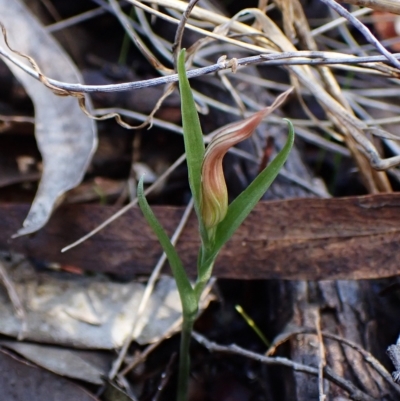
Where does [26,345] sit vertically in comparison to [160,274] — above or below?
below

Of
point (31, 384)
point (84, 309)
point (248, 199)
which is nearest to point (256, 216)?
point (248, 199)

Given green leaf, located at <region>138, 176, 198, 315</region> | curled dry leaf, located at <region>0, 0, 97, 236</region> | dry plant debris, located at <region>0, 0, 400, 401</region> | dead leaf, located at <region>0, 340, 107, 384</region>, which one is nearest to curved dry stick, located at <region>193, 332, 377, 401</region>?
dry plant debris, located at <region>0, 0, 400, 401</region>

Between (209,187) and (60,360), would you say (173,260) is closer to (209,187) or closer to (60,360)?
(209,187)

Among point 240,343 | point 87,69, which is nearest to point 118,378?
point 240,343

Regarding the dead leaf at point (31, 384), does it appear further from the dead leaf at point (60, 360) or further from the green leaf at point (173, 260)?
the green leaf at point (173, 260)

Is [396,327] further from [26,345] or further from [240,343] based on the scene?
[26,345]

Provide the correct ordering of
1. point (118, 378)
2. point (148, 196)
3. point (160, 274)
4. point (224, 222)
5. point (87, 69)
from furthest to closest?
1. point (87, 69)
2. point (148, 196)
3. point (160, 274)
4. point (118, 378)
5. point (224, 222)
